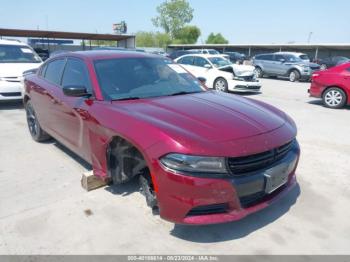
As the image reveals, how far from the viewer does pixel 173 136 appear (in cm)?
270

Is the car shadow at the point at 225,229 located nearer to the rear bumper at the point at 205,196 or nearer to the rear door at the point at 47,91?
the rear bumper at the point at 205,196

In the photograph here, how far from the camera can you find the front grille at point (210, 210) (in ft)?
8.87

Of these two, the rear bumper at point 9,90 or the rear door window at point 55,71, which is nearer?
the rear door window at point 55,71

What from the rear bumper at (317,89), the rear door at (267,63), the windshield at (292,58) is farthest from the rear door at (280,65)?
the rear bumper at (317,89)

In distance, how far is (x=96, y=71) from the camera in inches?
152

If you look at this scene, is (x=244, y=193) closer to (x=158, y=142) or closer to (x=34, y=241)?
(x=158, y=142)

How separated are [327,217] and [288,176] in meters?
0.68

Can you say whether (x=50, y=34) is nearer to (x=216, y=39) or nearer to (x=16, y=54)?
(x=16, y=54)

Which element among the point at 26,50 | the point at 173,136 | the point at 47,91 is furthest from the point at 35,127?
the point at 26,50

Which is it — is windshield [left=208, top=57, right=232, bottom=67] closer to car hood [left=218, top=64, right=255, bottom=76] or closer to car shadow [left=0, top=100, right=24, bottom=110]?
car hood [left=218, top=64, right=255, bottom=76]

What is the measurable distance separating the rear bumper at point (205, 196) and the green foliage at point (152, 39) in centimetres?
7682

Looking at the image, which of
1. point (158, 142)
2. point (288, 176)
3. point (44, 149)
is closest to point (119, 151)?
point (158, 142)

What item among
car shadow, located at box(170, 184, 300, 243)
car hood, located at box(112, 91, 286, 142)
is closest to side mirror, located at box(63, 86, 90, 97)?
car hood, located at box(112, 91, 286, 142)

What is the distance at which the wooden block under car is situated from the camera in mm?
3855
